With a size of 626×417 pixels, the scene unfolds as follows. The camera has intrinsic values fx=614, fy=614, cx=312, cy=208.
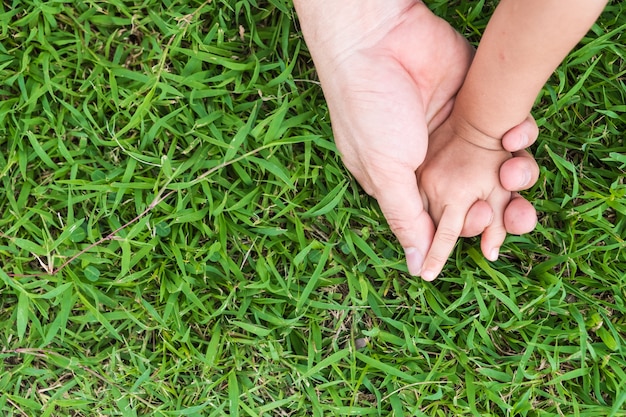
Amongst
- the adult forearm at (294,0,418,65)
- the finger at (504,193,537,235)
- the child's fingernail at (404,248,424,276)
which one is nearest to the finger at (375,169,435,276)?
the child's fingernail at (404,248,424,276)

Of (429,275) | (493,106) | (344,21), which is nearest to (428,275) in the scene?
(429,275)

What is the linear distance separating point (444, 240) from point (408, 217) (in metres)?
0.12

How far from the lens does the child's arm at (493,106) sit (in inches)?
Result: 50.6

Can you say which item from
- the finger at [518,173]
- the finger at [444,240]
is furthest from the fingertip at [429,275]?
the finger at [518,173]

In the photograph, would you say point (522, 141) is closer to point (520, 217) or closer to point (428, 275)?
point (520, 217)

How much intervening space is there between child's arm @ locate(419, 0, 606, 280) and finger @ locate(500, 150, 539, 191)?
0.03 m

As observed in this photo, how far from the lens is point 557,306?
1.75m

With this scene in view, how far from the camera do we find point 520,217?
1683 mm

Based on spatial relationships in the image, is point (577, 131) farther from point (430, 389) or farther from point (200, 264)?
point (200, 264)

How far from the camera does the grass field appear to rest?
174 centimetres

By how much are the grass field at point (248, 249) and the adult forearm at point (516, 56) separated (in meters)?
0.27

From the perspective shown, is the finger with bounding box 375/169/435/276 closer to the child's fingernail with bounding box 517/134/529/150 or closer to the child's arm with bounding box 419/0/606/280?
the child's arm with bounding box 419/0/606/280

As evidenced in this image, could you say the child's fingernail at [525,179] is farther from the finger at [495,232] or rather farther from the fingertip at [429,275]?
the fingertip at [429,275]

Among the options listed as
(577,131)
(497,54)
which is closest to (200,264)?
(497,54)
